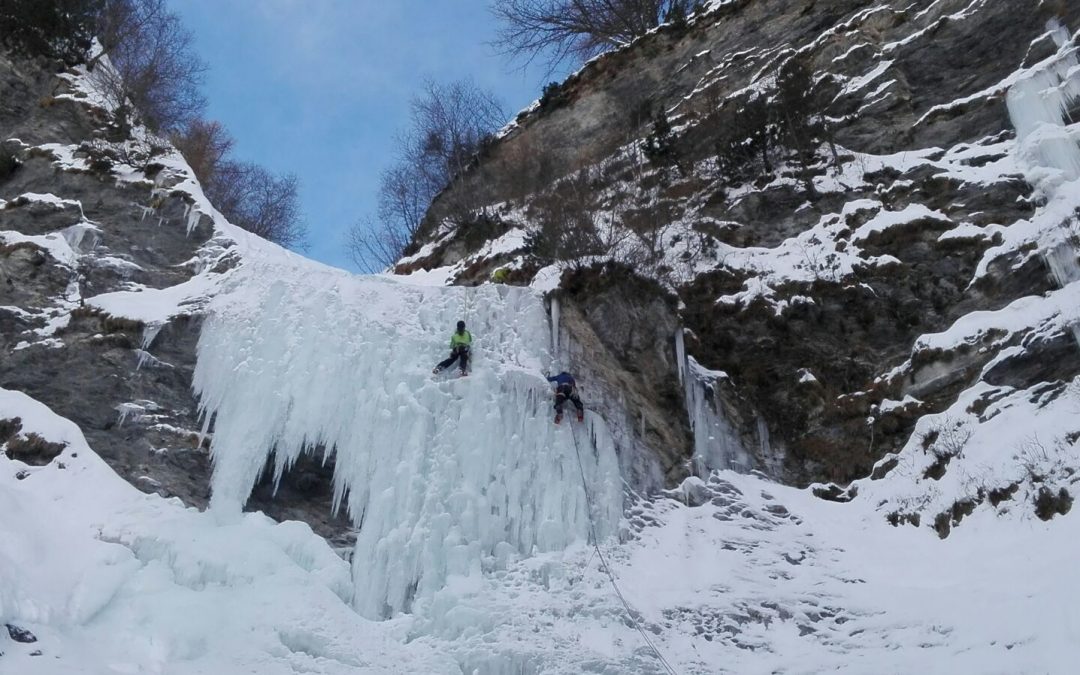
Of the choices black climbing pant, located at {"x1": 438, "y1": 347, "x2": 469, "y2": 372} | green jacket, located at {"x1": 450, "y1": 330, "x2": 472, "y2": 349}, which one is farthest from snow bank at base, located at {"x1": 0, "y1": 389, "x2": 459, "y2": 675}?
green jacket, located at {"x1": 450, "y1": 330, "x2": 472, "y2": 349}

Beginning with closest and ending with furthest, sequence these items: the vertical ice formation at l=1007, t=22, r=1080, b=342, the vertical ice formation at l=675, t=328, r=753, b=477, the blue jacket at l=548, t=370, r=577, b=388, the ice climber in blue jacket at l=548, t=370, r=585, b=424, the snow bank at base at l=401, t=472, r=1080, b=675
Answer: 1. the snow bank at base at l=401, t=472, r=1080, b=675
2. the ice climber in blue jacket at l=548, t=370, r=585, b=424
3. the blue jacket at l=548, t=370, r=577, b=388
4. the vertical ice formation at l=1007, t=22, r=1080, b=342
5. the vertical ice formation at l=675, t=328, r=753, b=477

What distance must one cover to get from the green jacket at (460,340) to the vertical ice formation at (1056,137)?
6.87 m

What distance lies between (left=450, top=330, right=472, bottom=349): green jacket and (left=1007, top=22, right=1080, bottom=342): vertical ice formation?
687 centimetres

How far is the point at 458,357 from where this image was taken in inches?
438

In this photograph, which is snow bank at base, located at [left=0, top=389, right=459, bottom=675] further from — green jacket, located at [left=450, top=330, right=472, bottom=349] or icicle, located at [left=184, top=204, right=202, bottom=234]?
icicle, located at [left=184, top=204, right=202, bottom=234]

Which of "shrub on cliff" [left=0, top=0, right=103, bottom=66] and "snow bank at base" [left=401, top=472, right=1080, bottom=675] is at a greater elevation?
"shrub on cliff" [left=0, top=0, right=103, bottom=66]

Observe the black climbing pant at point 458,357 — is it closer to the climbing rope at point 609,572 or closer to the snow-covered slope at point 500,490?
the snow-covered slope at point 500,490

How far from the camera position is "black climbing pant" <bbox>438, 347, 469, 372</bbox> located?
1103cm

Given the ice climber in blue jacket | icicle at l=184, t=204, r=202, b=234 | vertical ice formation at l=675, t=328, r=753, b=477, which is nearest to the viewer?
the ice climber in blue jacket

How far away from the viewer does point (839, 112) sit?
15203mm

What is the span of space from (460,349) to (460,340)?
14cm

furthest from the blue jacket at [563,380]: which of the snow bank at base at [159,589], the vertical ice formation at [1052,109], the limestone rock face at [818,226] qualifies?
the vertical ice formation at [1052,109]

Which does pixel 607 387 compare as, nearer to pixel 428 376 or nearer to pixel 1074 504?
pixel 428 376

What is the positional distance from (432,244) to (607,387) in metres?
7.09
